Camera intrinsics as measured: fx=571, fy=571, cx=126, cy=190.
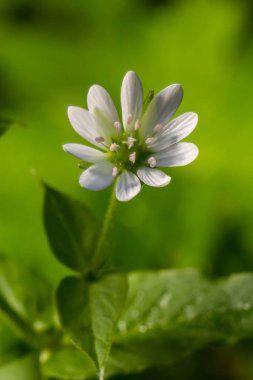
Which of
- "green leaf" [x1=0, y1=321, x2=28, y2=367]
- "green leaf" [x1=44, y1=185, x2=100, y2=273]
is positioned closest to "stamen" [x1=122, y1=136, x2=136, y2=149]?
"green leaf" [x1=44, y1=185, x2=100, y2=273]

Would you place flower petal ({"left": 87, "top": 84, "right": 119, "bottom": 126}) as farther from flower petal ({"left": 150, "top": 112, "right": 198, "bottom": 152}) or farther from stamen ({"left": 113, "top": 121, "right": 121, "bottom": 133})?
flower petal ({"left": 150, "top": 112, "right": 198, "bottom": 152})

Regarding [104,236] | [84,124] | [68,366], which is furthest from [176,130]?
[68,366]

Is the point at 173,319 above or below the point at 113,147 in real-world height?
below

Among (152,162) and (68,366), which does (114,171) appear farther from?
(68,366)

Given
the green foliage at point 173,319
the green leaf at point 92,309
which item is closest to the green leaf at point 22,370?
the green foliage at point 173,319

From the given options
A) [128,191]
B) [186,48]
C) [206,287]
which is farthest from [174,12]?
[128,191]
